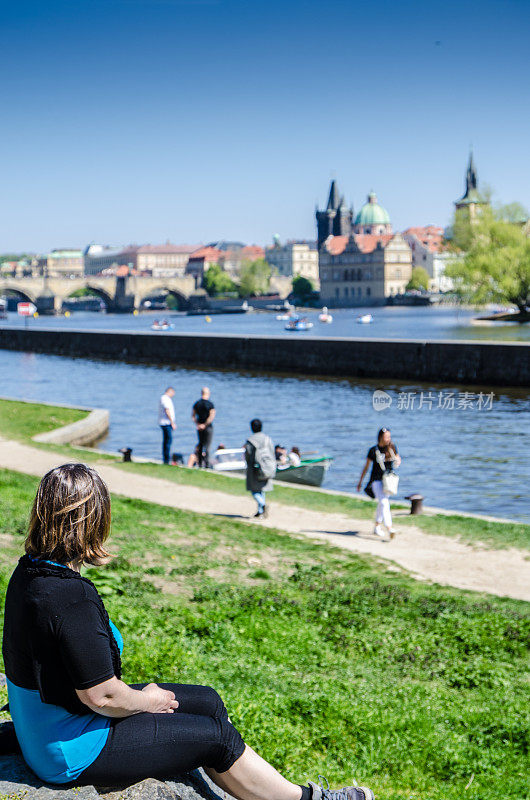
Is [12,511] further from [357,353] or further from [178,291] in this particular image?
[178,291]

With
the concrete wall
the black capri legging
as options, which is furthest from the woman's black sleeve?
the concrete wall

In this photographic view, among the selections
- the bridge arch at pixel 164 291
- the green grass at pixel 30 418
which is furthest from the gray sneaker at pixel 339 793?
the bridge arch at pixel 164 291

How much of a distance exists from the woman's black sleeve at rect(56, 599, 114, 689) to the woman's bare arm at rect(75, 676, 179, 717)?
0.12 ft

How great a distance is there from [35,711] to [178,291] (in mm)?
162997

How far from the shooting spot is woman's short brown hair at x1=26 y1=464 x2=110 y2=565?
2.95 m

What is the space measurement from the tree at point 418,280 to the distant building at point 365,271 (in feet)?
16.7

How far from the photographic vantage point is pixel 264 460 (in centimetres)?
1259

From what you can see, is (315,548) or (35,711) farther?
(315,548)

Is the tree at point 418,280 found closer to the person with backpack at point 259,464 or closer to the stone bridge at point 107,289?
the stone bridge at point 107,289

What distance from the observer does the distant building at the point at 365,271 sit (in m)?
178

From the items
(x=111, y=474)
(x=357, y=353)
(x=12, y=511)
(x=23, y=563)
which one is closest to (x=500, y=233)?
(x=357, y=353)

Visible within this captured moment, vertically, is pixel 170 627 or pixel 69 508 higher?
pixel 69 508

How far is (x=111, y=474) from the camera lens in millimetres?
15945

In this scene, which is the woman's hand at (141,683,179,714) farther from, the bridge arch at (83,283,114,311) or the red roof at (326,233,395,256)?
the red roof at (326,233,395,256)
